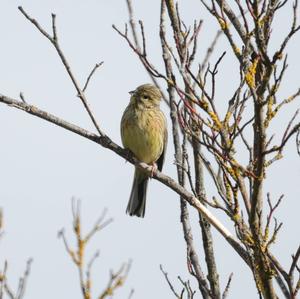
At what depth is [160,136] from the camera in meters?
8.12

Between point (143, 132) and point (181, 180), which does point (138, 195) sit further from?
point (181, 180)

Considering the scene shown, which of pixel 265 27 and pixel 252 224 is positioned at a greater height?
pixel 265 27

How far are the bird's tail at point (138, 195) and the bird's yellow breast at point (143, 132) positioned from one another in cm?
55

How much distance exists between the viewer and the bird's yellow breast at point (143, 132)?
7.73 metres

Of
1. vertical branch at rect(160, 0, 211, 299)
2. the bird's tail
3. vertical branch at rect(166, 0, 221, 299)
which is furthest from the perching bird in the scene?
vertical branch at rect(166, 0, 221, 299)

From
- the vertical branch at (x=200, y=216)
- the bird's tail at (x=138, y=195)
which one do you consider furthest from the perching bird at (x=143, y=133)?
the vertical branch at (x=200, y=216)

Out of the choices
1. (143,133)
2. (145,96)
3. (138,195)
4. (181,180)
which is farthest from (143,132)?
(181,180)

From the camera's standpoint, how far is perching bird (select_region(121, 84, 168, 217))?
305 inches

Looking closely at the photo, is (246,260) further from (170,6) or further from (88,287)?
(170,6)

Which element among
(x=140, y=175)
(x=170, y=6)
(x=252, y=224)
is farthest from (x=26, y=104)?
(x=140, y=175)

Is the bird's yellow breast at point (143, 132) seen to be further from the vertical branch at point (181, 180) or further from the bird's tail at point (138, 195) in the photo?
the vertical branch at point (181, 180)

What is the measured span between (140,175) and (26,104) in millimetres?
4109

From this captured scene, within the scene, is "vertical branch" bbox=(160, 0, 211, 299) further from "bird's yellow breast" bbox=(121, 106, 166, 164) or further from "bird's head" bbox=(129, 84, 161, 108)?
"bird's head" bbox=(129, 84, 161, 108)

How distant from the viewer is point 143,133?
7789 mm
